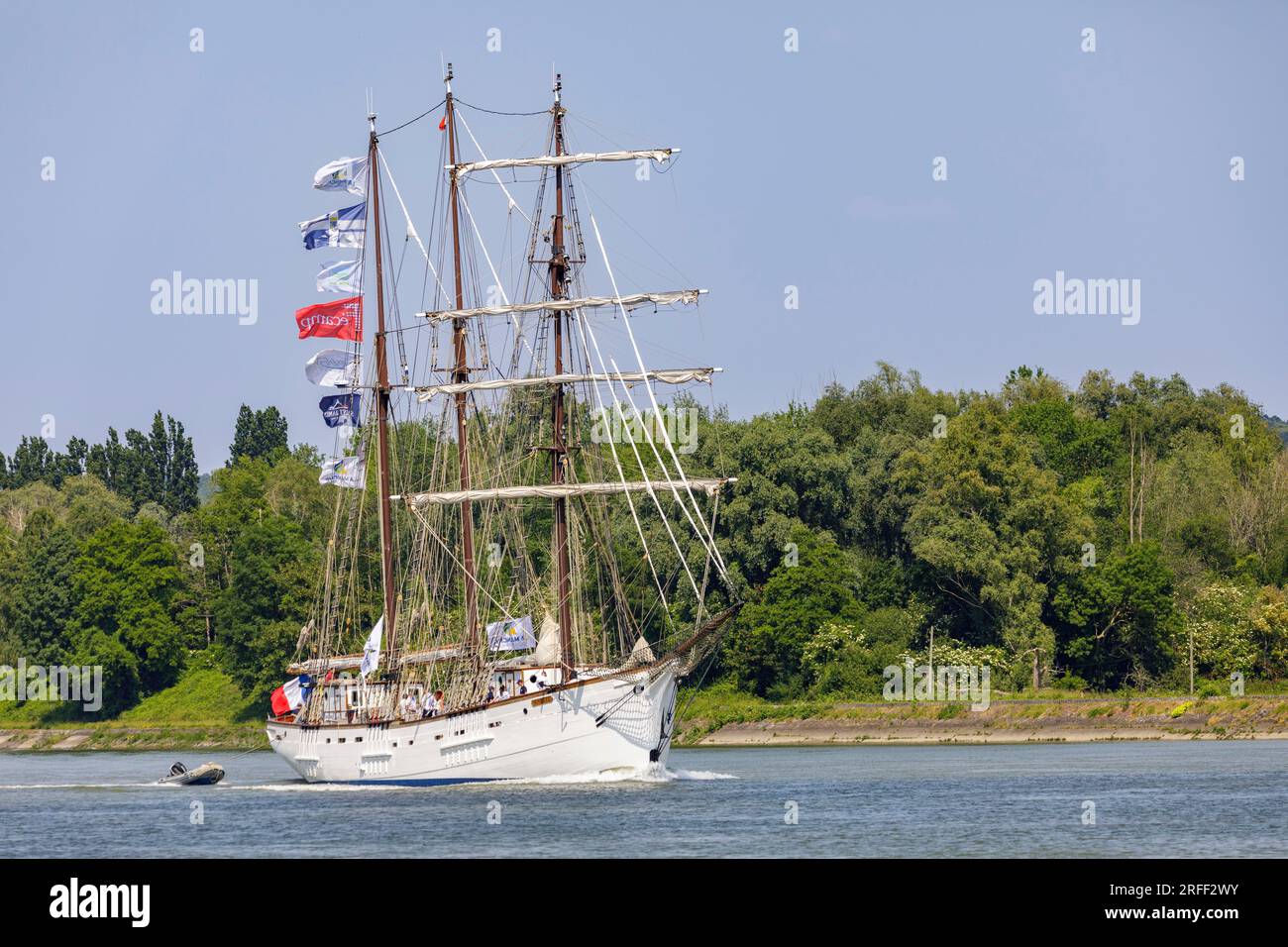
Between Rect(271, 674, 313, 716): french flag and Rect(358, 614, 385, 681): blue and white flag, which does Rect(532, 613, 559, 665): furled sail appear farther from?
Rect(271, 674, 313, 716): french flag

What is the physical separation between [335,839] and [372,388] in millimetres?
29816

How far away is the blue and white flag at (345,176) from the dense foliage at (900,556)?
81.3 feet

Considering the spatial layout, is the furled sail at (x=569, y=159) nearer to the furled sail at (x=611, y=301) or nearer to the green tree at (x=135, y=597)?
the furled sail at (x=611, y=301)

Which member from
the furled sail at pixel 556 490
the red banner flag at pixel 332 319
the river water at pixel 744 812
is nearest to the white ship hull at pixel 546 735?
the river water at pixel 744 812

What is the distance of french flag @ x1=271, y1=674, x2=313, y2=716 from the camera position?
268 ft

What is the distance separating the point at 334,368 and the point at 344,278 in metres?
4.06

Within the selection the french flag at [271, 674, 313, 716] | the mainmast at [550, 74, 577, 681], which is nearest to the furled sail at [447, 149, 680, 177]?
the mainmast at [550, 74, 577, 681]

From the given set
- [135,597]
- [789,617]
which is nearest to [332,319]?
[789,617]

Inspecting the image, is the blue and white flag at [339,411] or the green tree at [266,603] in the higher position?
the blue and white flag at [339,411]

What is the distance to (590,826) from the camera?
55.2 m

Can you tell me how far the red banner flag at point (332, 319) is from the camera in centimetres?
7894

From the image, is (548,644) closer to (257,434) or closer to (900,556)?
(900,556)

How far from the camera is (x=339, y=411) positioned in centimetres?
8069
